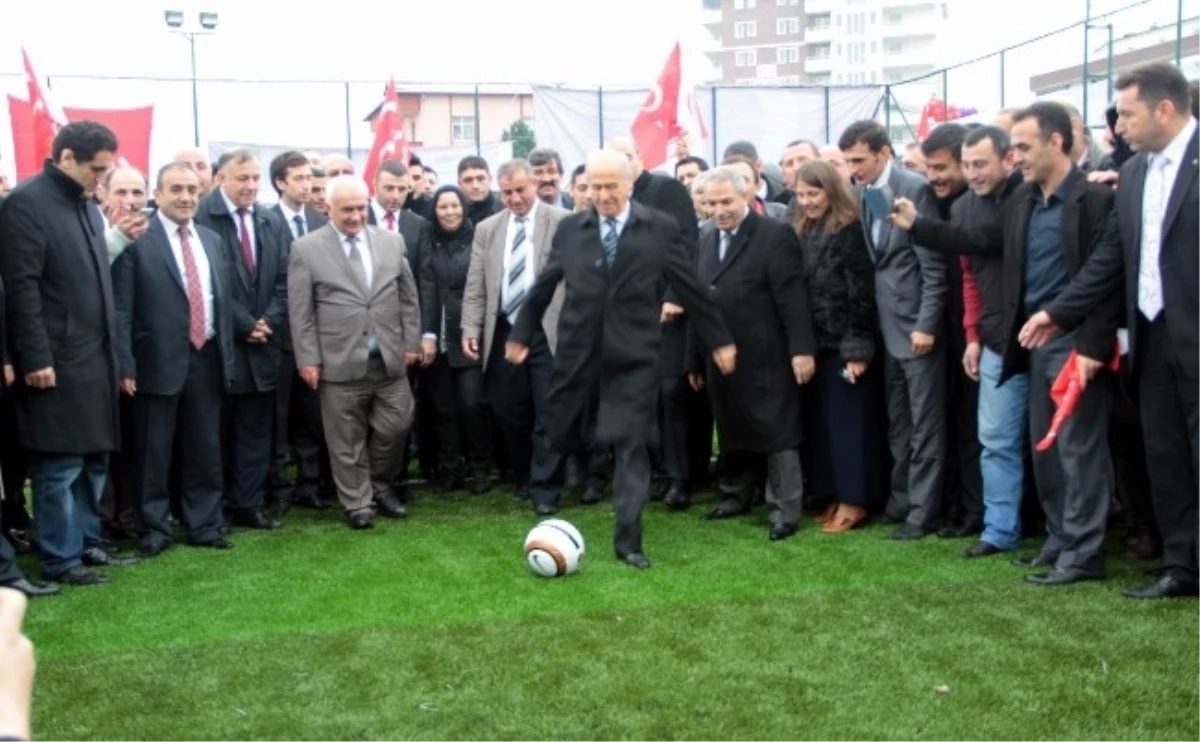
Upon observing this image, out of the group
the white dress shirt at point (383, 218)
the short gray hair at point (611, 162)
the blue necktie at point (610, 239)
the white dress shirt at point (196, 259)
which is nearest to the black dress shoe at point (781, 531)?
the blue necktie at point (610, 239)

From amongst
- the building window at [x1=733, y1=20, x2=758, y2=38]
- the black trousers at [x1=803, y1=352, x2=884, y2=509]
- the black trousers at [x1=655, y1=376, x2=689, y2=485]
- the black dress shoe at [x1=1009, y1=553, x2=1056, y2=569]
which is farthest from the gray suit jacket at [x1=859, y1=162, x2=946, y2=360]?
the building window at [x1=733, y1=20, x2=758, y2=38]

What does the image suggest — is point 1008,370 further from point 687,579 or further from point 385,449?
point 385,449

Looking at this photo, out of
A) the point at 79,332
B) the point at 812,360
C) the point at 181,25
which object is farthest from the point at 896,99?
the point at 79,332

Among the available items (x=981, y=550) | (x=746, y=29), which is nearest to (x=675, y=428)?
(x=981, y=550)

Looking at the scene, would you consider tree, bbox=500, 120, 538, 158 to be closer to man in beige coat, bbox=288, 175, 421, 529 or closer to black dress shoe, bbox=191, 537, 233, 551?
man in beige coat, bbox=288, 175, 421, 529

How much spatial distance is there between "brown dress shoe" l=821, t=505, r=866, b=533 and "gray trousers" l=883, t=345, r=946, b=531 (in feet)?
0.96

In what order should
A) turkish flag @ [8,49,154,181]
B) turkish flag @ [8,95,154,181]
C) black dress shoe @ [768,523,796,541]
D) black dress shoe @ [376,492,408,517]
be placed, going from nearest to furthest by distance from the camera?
black dress shoe @ [768,523,796,541], black dress shoe @ [376,492,408,517], turkish flag @ [8,49,154,181], turkish flag @ [8,95,154,181]

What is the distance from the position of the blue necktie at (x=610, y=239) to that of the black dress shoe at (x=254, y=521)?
2885 mm

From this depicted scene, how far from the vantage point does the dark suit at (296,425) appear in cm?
902

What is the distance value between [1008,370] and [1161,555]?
1.26m

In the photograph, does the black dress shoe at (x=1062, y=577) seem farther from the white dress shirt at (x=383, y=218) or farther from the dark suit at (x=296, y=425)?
the white dress shirt at (x=383, y=218)

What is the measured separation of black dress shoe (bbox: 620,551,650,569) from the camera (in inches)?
277

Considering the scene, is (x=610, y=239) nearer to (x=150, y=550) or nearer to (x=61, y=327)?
(x=61, y=327)

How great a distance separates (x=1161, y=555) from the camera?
22.6ft
